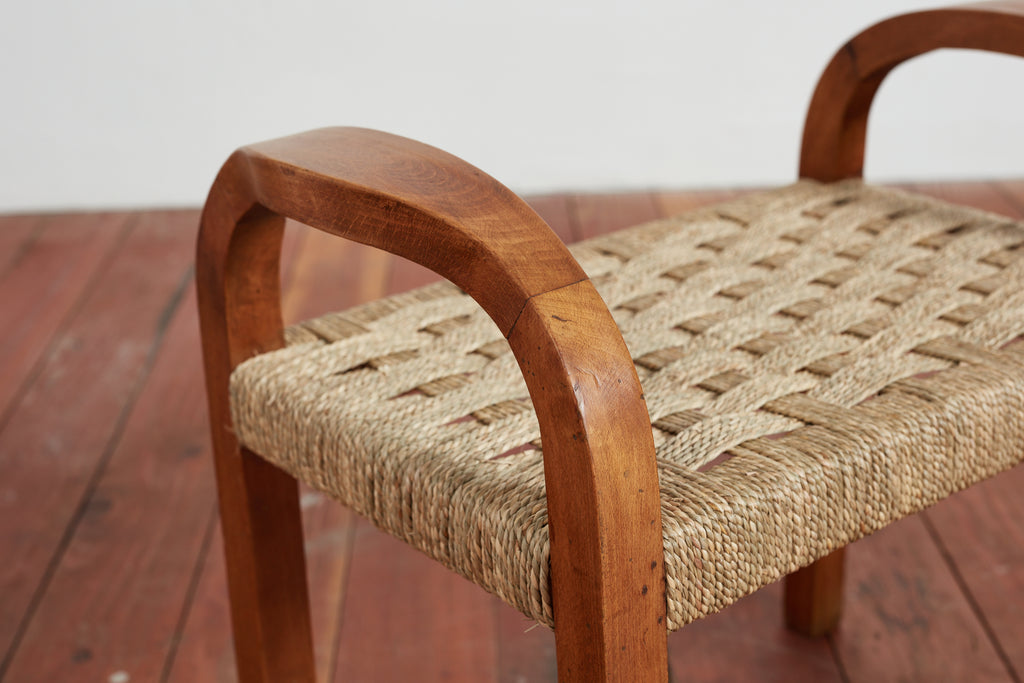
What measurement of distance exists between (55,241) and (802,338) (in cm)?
160

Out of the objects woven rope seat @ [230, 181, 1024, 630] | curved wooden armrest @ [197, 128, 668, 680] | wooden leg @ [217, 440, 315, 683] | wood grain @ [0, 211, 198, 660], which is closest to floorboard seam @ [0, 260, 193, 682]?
wood grain @ [0, 211, 198, 660]

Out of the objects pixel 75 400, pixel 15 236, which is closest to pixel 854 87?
pixel 75 400

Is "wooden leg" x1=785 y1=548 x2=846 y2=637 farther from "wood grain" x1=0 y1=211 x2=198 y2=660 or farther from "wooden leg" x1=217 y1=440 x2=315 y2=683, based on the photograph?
"wood grain" x1=0 y1=211 x2=198 y2=660

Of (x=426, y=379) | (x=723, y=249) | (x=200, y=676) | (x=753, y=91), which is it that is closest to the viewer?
(x=426, y=379)

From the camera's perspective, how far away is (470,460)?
50 centimetres

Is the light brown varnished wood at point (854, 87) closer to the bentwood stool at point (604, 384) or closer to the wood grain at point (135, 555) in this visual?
the bentwood stool at point (604, 384)

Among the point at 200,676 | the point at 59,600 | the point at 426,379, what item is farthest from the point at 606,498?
the point at 59,600

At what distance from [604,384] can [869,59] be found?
0.50 metres

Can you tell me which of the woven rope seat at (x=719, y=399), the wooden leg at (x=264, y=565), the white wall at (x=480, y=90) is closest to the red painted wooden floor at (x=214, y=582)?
the wooden leg at (x=264, y=565)

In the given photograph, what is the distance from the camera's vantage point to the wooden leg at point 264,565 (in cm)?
65

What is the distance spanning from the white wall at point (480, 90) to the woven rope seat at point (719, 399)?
4.40ft

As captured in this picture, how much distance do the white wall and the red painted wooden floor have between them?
734mm

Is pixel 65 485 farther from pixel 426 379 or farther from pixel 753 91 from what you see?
pixel 753 91

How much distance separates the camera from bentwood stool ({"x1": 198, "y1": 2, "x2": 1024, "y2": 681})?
1.40 ft
